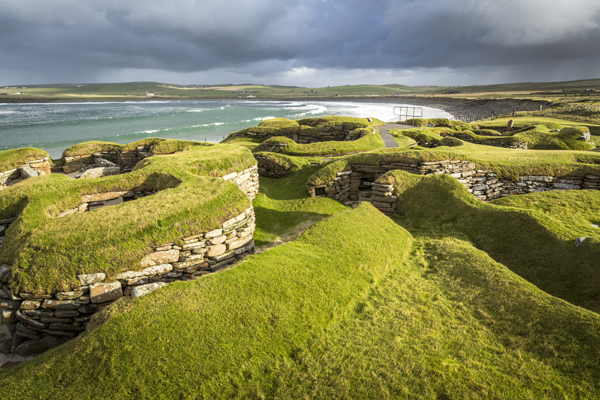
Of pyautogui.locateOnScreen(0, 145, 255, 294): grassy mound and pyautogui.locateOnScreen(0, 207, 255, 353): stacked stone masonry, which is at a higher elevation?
pyautogui.locateOnScreen(0, 145, 255, 294): grassy mound

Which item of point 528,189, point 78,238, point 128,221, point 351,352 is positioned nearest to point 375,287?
point 351,352

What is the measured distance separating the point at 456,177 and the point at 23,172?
26.0 m

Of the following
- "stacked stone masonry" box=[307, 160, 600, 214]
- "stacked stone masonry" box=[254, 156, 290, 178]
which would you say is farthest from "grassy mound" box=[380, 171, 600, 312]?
"stacked stone masonry" box=[254, 156, 290, 178]

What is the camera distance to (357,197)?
56.0 ft

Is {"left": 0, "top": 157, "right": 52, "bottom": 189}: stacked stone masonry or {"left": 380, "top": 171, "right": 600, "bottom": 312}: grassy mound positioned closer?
{"left": 380, "top": 171, "right": 600, "bottom": 312}: grassy mound

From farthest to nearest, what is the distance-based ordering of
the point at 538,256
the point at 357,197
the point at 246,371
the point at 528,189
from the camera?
the point at 357,197 → the point at 528,189 → the point at 538,256 → the point at 246,371

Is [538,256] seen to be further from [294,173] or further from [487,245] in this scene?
[294,173]

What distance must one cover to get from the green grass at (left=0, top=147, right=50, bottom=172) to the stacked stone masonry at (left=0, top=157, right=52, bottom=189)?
20cm

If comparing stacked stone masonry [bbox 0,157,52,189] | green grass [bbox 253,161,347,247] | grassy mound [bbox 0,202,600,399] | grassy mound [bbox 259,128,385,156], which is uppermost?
grassy mound [bbox 259,128,385,156]

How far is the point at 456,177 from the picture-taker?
1535 cm

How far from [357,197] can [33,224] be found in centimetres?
1426

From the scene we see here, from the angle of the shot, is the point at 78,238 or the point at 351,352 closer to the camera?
the point at 351,352

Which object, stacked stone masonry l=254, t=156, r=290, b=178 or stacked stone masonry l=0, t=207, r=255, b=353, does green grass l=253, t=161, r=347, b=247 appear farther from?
stacked stone masonry l=0, t=207, r=255, b=353

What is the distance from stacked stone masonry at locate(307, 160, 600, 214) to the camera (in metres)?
14.5
